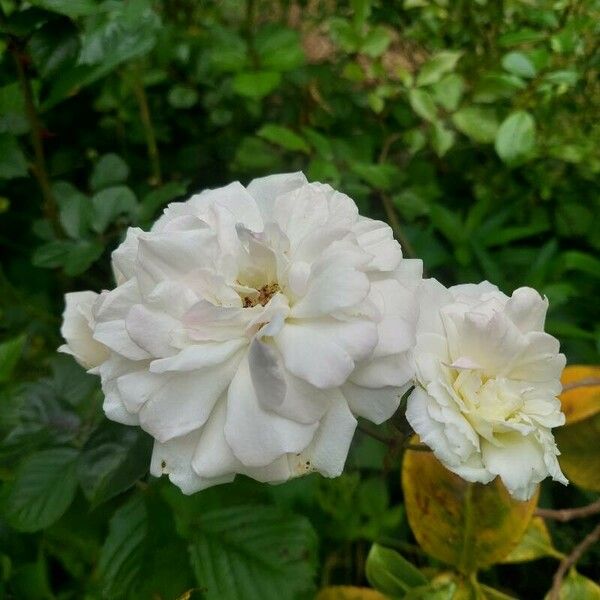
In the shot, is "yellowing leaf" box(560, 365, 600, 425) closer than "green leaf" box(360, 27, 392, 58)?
Yes

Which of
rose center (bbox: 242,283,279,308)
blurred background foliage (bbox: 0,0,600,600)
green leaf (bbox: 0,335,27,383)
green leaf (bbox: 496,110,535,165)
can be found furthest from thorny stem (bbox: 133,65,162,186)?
rose center (bbox: 242,283,279,308)

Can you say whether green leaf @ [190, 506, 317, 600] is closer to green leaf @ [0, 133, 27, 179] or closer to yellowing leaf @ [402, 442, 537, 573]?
yellowing leaf @ [402, 442, 537, 573]

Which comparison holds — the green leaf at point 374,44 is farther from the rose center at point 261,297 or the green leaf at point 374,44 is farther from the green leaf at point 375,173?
the rose center at point 261,297

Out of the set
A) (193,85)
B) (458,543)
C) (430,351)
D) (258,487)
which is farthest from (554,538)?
(193,85)

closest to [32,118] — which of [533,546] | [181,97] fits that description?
[181,97]

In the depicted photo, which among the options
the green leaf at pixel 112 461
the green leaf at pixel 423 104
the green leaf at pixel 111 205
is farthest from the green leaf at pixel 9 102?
the green leaf at pixel 423 104
